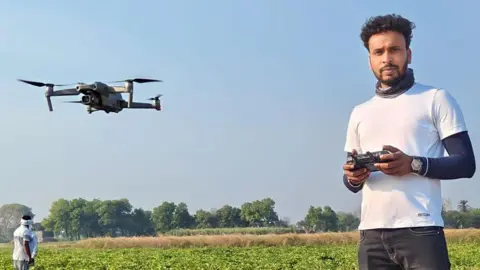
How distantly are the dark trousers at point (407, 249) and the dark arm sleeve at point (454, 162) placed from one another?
9.3 inches

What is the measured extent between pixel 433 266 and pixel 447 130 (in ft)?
1.88

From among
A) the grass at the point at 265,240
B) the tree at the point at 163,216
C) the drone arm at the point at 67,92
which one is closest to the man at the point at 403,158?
the drone arm at the point at 67,92

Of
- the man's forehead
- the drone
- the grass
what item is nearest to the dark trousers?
the man's forehead

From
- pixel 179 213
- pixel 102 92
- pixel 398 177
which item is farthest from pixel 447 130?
pixel 179 213

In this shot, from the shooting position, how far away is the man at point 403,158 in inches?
106

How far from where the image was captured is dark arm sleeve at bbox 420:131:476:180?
269 centimetres

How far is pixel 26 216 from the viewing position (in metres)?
12.6

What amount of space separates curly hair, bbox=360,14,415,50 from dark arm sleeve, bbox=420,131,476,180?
483 millimetres

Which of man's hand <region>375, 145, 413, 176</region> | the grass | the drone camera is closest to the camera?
man's hand <region>375, 145, 413, 176</region>

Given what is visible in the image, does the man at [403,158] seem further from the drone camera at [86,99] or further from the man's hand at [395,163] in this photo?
the drone camera at [86,99]

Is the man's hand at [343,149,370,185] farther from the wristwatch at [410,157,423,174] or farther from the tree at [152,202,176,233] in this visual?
the tree at [152,202,176,233]

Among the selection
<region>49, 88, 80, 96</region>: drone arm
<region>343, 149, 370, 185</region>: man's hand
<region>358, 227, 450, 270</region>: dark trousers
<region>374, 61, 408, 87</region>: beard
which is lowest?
<region>358, 227, 450, 270</region>: dark trousers

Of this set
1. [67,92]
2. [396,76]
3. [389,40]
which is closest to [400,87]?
[396,76]

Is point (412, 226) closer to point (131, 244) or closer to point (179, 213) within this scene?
point (131, 244)
